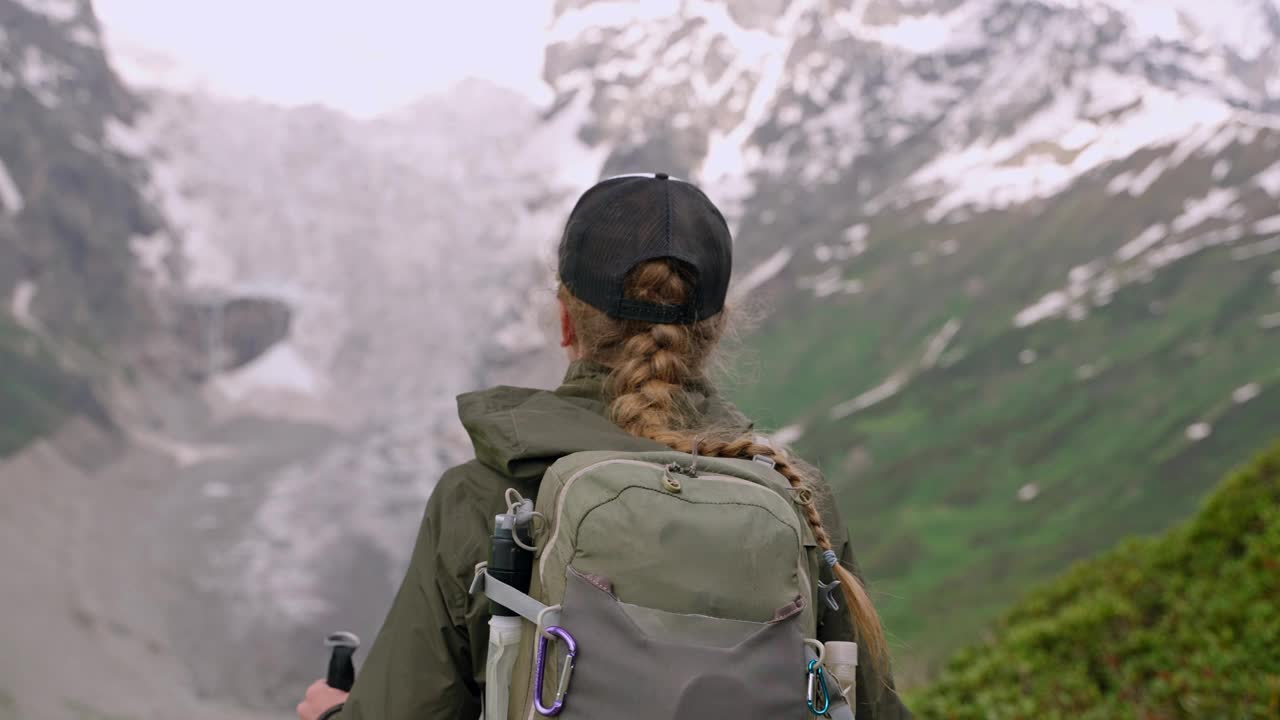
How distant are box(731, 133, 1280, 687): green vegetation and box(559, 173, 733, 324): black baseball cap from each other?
8.72 meters

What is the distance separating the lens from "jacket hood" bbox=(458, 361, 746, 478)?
91.0 inches

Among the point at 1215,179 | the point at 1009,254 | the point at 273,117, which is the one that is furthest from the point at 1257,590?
the point at 273,117

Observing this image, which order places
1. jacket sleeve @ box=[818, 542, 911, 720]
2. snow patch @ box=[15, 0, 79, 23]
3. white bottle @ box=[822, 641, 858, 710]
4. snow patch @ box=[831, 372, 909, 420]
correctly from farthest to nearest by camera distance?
snow patch @ box=[15, 0, 79, 23], snow patch @ box=[831, 372, 909, 420], jacket sleeve @ box=[818, 542, 911, 720], white bottle @ box=[822, 641, 858, 710]

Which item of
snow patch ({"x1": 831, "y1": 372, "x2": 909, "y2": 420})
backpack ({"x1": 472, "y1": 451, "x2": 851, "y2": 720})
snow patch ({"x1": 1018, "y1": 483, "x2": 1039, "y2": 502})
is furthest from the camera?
snow patch ({"x1": 831, "y1": 372, "x2": 909, "y2": 420})

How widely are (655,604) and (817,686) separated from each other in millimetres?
425

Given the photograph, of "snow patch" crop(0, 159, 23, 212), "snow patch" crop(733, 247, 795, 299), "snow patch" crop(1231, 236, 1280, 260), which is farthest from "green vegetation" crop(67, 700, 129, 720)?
"snow patch" crop(0, 159, 23, 212)

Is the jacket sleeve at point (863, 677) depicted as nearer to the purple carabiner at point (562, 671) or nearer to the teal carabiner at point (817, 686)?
the teal carabiner at point (817, 686)

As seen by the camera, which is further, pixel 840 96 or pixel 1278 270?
pixel 840 96

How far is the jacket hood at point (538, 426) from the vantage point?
231cm

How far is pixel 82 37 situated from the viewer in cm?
12069

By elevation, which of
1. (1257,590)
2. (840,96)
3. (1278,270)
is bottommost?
(1257,590)

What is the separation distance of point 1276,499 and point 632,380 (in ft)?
19.5

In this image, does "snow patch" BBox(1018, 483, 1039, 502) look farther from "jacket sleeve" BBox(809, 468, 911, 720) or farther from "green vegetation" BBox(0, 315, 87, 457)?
"green vegetation" BBox(0, 315, 87, 457)

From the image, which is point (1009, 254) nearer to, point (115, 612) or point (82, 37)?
point (115, 612)
